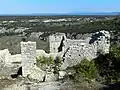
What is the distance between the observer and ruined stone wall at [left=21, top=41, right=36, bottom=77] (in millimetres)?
20094

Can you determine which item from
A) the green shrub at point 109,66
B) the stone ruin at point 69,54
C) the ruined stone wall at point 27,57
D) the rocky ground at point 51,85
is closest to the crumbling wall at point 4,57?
the stone ruin at point 69,54

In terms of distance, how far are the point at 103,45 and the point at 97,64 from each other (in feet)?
5.75

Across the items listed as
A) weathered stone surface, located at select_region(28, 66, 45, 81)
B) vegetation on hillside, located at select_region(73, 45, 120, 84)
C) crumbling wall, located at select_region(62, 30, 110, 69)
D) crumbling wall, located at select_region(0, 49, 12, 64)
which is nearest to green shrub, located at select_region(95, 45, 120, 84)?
vegetation on hillside, located at select_region(73, 45, 120, 84)

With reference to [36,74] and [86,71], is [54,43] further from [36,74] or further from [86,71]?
[86,71]

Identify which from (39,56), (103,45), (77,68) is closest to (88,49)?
(103,45)

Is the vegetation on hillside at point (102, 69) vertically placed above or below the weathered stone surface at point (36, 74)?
above

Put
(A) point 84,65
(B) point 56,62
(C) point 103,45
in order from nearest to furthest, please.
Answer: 1. (A) point 84,65
2. (C) point 103,45
3. (B) point 56,62

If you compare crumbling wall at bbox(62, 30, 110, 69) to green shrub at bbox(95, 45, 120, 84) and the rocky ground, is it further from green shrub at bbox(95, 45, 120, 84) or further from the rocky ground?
the rocky ground

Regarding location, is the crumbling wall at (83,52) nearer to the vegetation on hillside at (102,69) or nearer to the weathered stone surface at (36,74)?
the vegetation on hillside at (102,69)

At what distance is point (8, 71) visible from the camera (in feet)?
70.0

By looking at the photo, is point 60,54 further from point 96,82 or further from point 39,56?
point 96,82

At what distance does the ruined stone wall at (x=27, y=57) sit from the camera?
20.1 meters

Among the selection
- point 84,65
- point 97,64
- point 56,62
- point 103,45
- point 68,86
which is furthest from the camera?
point 56,62

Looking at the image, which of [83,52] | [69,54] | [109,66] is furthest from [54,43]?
[109,66]
